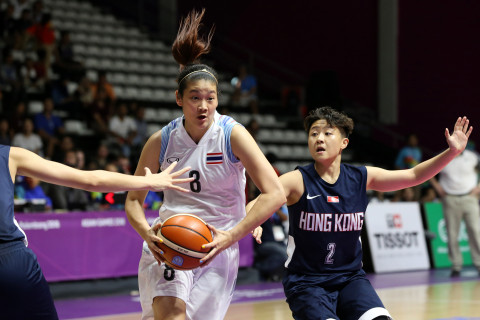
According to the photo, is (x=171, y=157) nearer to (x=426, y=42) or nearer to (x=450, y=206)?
(x=450, y=206)

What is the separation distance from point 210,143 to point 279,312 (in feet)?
13.4

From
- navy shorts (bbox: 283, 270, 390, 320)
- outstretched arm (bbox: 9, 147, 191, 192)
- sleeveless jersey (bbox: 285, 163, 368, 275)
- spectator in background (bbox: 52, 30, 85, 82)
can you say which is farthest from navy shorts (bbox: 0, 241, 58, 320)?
spectator in background (bbox: 52, 30, 85, 82)

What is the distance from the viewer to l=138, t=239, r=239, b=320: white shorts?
416 centimetres

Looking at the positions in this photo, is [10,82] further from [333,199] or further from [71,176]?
[71,176]

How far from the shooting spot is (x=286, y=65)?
2081 centimetres

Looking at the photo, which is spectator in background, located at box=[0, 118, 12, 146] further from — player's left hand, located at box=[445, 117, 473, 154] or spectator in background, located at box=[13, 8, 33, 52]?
player's left hand, located at box=[445, 117, 473, 154]

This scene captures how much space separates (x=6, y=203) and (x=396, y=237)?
959 cm

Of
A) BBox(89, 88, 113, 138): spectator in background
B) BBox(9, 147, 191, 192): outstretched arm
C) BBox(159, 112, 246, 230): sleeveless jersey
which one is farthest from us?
BBox(89, 88, 113, 138): spectator in background

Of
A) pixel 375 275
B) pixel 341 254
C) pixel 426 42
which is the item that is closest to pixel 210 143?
pixel 341 254

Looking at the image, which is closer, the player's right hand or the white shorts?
the player's right hand

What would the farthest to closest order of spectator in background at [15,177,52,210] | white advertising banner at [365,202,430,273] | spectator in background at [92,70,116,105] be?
1. spectator in background at [92,70,116,105]
2. white advertising banner at [365,202,430,273]
3. spectator in background at [15,177,52,210]

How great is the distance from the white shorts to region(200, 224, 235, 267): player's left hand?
0.94 ft

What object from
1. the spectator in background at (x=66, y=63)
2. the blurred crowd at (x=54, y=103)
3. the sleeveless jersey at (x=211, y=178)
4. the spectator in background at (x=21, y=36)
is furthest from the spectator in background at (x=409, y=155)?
the sleeveless jersey at (x=211, y=178)

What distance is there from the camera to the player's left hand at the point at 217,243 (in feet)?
12.8
